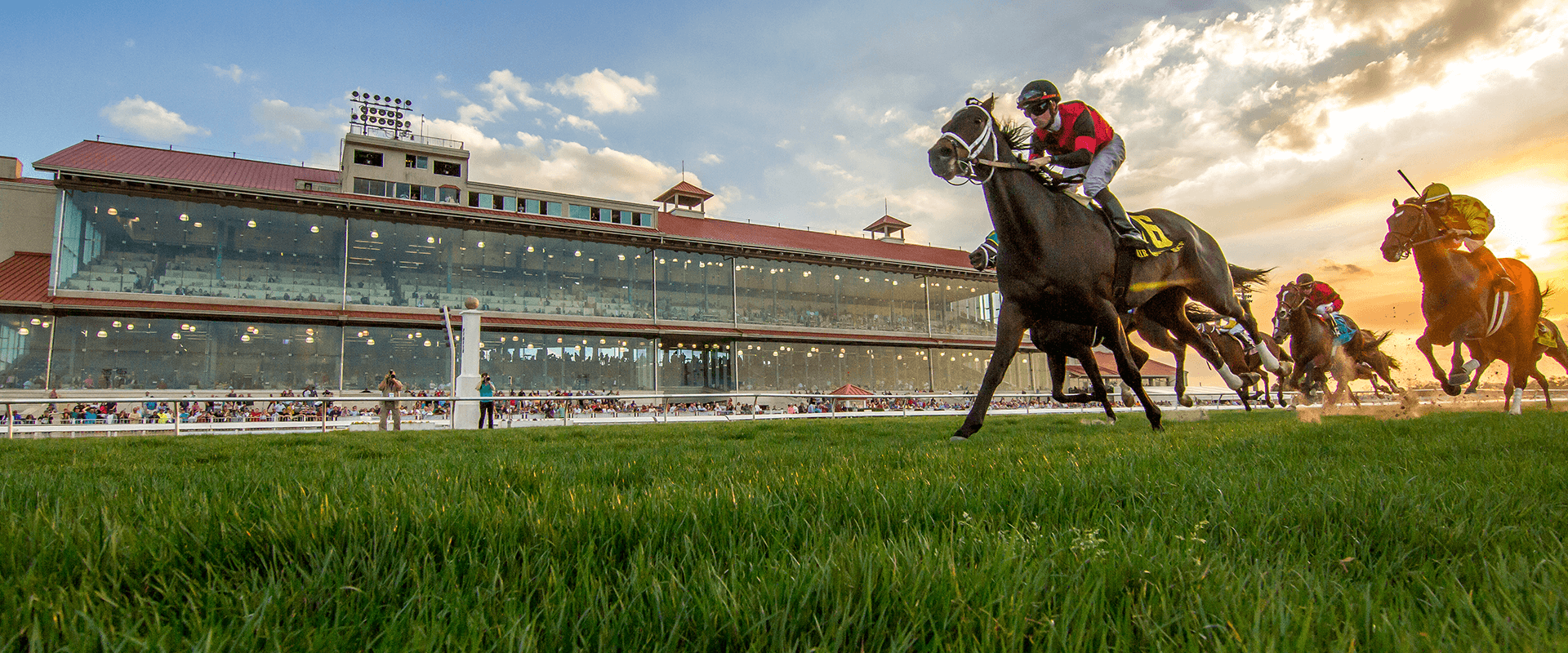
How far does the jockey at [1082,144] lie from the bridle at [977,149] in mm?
511

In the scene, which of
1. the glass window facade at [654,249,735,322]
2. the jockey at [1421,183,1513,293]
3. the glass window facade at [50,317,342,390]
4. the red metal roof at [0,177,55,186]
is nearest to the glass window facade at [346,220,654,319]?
the glass window facade at [654,249,735,322]

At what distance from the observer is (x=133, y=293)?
31.0 meters

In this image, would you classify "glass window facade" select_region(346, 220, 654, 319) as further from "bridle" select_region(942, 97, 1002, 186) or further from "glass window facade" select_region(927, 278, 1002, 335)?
"bridle" select_region(942, 97, 1002, 186)

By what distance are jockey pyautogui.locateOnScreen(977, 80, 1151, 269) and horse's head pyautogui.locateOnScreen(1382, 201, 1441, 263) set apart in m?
6.53

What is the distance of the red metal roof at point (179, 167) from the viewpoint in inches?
1238

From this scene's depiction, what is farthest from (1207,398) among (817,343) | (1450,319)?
(1450,319)

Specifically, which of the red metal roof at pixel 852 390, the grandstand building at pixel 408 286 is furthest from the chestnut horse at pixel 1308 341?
the grandstand building at pixel 408 286

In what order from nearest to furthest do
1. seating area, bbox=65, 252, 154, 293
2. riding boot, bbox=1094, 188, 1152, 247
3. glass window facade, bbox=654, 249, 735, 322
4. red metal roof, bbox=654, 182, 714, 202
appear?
riding boot, bbox=1094, 188, 1152, 247, seating area, bbox=65, 252, 154, 293, glass window facade, bbox=654, 249, 735, 322, red metal roof, bbox=654, 182, 714, 202

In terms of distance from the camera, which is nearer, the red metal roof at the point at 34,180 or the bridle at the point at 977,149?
the bridle at the point at 977,149

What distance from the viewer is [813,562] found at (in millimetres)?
1476

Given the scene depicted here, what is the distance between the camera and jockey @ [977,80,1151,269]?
7129 mm

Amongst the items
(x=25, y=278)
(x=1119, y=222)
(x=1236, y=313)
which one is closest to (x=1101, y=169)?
(x=1119, y=222)

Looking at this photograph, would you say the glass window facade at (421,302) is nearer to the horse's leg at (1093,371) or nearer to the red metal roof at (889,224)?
the red metal roof at (889,224)

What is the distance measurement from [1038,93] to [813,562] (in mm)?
6884
